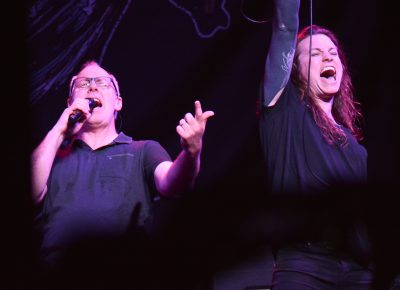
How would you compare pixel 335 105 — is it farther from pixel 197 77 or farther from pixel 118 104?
pixel 118 104

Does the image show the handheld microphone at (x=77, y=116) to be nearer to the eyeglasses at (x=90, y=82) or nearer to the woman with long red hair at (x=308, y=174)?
the eyeglasses at (x=90, y=82)

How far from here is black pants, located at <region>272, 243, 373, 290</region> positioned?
136cm

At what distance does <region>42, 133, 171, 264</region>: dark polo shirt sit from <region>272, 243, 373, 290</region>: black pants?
0.61 metres

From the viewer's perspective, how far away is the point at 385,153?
213 centimetres

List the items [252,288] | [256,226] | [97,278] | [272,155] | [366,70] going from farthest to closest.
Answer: [366,70], [256,226], [252,288], [97,278], [272,155]

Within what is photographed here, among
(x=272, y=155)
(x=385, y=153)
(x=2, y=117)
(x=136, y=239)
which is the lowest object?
(x=136, y=239)

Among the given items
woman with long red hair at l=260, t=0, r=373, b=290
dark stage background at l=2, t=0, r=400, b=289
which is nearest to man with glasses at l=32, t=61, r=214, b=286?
dark stage background at l=2, t=0, r=400, b=289

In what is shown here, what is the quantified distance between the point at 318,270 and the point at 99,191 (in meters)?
0.85

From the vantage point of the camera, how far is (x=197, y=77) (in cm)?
218

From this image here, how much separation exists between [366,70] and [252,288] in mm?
1105

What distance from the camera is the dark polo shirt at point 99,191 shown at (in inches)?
69.0

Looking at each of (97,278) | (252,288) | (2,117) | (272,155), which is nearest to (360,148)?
(272,155)

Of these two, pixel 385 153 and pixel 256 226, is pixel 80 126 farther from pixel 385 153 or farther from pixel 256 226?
pixel 385 153

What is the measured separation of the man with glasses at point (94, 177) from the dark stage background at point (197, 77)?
164mm
